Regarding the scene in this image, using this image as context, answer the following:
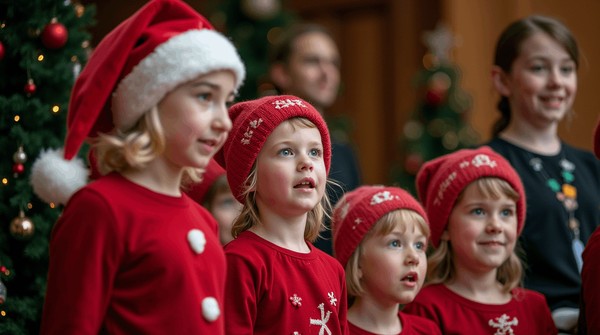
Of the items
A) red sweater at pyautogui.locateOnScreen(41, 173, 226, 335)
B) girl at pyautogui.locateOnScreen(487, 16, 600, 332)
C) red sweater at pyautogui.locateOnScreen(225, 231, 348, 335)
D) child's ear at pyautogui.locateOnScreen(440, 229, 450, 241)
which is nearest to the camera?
red sweater at pyautogui.locateOnScreen(41, 173, 226, 335)

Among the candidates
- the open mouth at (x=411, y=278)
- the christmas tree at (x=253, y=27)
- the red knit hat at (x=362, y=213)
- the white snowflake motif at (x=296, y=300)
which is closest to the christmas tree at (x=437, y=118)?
the christmas tree at (x=253, y=27)

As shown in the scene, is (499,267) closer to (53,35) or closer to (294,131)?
(294,131)

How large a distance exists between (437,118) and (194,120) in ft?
16.5

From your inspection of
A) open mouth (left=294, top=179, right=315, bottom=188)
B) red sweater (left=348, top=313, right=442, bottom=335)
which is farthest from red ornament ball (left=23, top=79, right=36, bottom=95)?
red sweater (left=348, top=313, right=442, bottom=335)

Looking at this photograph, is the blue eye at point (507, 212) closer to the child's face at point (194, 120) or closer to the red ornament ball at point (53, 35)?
the child's face at point (194, 120)

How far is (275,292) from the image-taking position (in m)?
2.60

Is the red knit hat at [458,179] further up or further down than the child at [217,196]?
further up

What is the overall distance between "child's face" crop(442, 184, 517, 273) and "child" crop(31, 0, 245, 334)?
1424 mm

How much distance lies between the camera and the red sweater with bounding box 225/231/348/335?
2549 millimetres

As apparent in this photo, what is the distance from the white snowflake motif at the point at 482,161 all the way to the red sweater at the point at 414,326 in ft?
2.33

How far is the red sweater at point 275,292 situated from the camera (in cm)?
255

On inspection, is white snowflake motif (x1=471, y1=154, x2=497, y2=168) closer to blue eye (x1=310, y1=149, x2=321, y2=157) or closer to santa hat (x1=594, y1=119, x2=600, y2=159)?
santa hat (x1=594, y1=119, x2=600, y2=159)

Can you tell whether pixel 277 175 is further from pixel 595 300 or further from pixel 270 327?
pixel 595 300

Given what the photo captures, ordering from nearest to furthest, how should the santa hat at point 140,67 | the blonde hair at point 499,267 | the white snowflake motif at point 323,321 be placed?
the santa hat at point 140,67 < the white snowflake motif at point 323,321 < the blonde hair at point 499,267
